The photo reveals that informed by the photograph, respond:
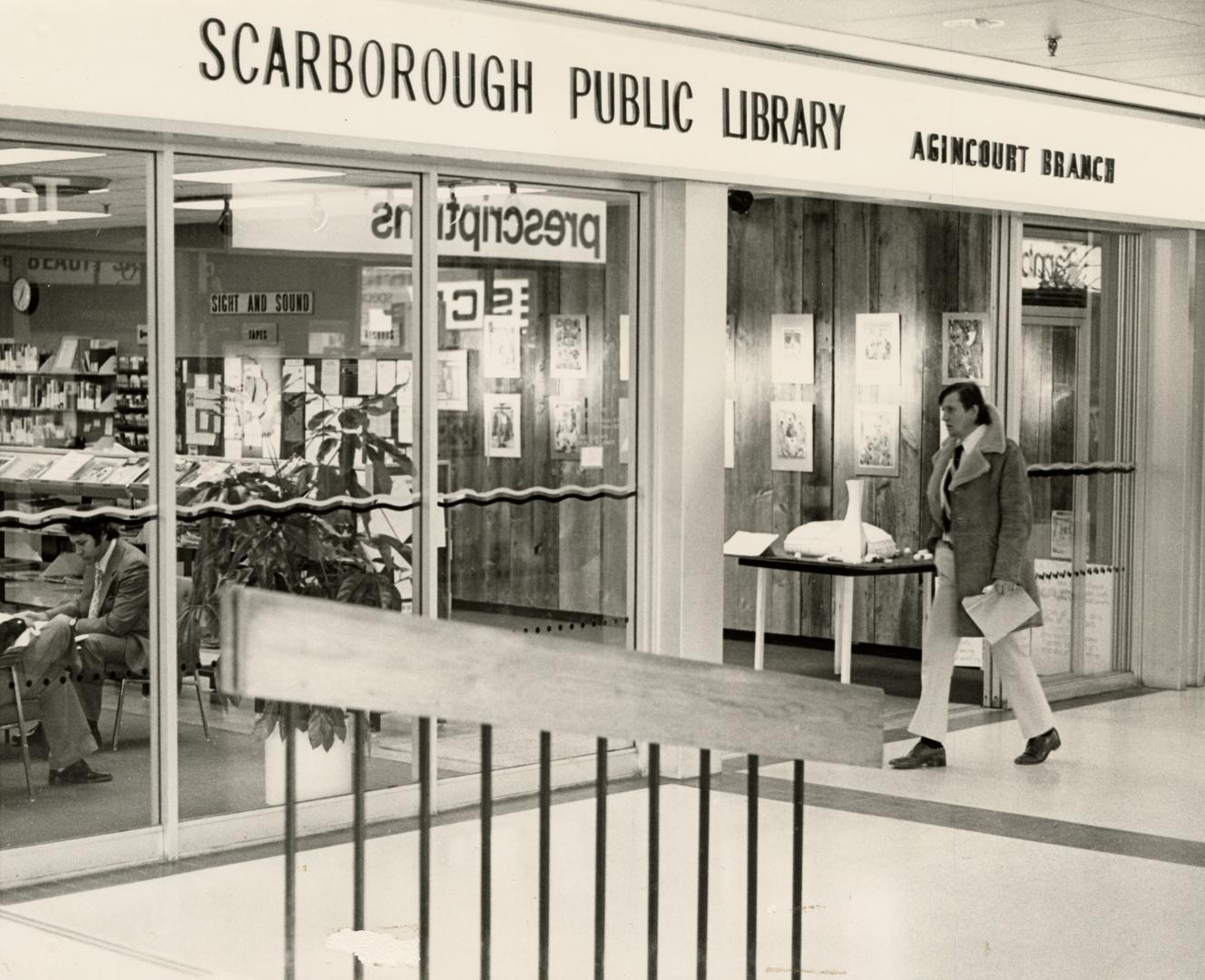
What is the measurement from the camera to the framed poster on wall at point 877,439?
37.5 ft

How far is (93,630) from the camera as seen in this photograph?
621 centimetres

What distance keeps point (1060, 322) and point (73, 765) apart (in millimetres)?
5969

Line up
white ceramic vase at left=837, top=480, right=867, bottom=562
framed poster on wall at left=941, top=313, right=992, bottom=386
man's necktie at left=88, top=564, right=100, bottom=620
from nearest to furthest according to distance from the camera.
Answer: man's necktie at left=88, top=564, right=100, bottom=620, white ceramic vase at left=837, top=480, right=867, bottom=562, framed poster on wall at left=941, top=313, right=992, bottom=386

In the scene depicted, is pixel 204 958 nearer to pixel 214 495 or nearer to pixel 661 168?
pixel 214 495

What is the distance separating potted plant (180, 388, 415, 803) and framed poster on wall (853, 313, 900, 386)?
16.8 ft

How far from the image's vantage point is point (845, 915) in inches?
222

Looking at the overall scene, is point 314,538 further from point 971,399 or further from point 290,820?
point 290,820

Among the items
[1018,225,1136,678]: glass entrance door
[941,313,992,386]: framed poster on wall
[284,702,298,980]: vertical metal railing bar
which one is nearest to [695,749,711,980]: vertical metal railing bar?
[284,702,298,980]: vertical metal railing bar

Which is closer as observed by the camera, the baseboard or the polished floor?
the polished floor

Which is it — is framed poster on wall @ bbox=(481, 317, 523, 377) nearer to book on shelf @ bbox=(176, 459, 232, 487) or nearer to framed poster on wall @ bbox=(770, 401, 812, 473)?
book on shelf @ bbox=(176, 459, 232, 487)

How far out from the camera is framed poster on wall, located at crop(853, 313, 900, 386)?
1134cm

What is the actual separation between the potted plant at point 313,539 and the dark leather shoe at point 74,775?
539mm

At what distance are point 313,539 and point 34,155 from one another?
1.72m

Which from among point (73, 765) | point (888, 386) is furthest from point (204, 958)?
point (888, 386)
